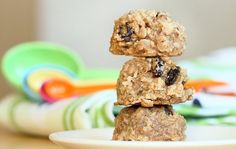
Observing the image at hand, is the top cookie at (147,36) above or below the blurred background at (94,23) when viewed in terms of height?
below

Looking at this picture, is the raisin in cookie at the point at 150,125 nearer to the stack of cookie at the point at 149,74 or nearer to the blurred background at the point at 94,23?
the stack of cookie at the point at 149,74

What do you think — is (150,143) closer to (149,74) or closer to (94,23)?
(149,74)

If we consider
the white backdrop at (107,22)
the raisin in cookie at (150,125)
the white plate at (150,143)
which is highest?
the white backdrop at (107,22)

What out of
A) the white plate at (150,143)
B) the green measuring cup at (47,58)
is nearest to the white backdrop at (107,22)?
the green measuring cup at (47,58)

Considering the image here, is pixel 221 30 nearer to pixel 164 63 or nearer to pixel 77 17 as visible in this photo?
pixel 77 17

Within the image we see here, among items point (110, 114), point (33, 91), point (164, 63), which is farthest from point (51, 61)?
point (164, 63)

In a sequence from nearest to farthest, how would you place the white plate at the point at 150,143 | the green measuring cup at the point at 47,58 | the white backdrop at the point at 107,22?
the white plate at the point at 150,143
the green measuring cup at the point at 47,58
the white backdrop at the point at 107,22
